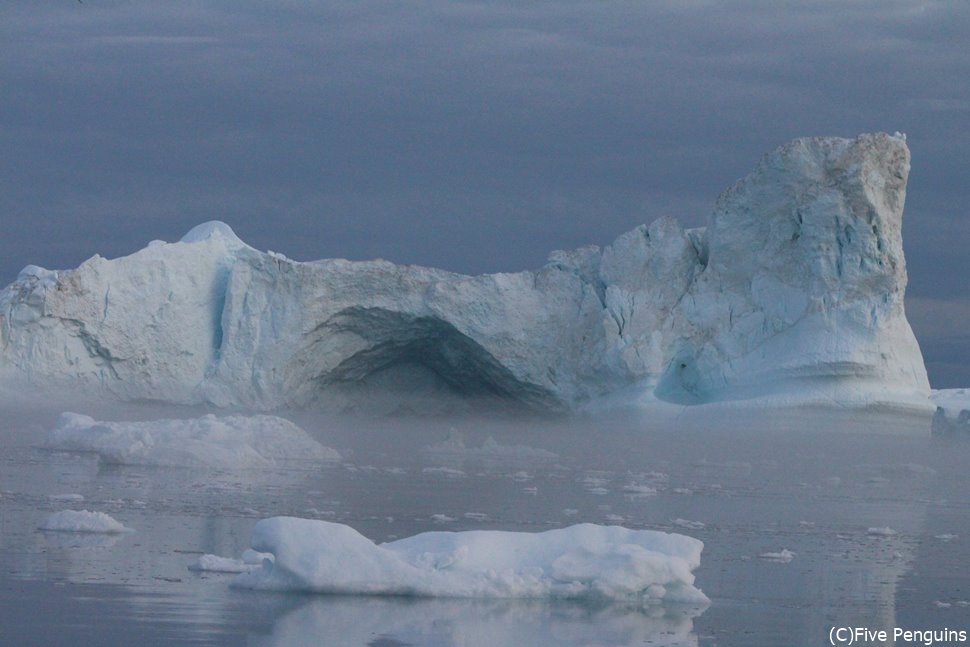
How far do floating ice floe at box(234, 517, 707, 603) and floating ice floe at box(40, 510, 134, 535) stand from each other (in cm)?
174

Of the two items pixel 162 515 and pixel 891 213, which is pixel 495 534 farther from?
pixel 891 213

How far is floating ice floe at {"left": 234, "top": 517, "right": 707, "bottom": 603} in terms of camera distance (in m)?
6.18

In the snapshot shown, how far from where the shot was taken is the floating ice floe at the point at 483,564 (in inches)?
243

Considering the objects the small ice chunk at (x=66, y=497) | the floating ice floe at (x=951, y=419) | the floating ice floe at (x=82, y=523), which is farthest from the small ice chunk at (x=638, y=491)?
the floating ice floe at (x=951, y=419)

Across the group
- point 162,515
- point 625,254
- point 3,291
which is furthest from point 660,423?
point 162,515

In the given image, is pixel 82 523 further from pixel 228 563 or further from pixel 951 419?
pixel 951 419

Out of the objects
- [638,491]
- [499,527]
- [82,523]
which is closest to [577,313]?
[638,491]

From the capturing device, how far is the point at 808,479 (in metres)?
14.9

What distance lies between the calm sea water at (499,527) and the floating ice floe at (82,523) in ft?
0.47


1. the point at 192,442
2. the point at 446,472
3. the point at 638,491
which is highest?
the point at 192,442

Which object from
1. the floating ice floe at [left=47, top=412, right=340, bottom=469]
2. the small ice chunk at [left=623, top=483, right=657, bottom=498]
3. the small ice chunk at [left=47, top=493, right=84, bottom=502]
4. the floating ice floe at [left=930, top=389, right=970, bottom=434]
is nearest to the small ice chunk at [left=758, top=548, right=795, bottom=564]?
the small ice chunk at [left=623, top=483, right=657, bottom=498]

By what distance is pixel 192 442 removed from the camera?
13.7 meters

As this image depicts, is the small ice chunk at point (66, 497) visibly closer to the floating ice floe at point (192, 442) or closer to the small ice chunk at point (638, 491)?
the floating ice floe at point (192, 442)

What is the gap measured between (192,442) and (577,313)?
32.7 ft
